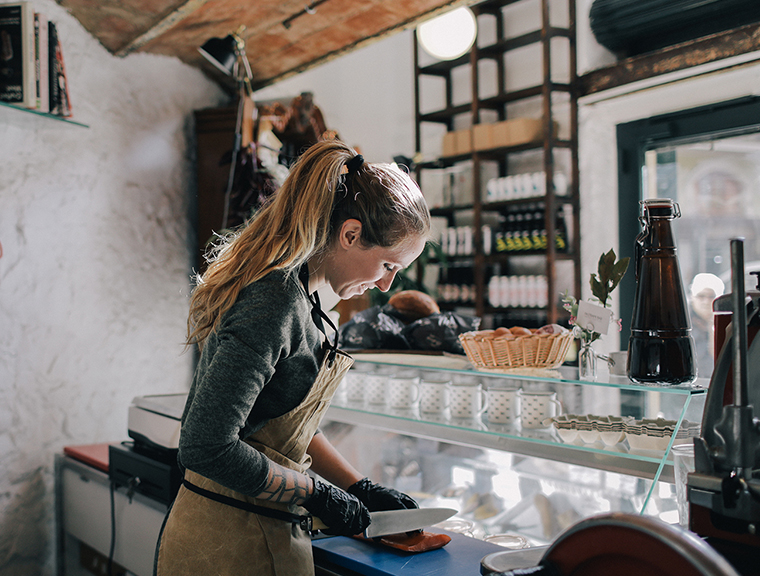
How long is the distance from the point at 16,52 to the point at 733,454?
9.48ft

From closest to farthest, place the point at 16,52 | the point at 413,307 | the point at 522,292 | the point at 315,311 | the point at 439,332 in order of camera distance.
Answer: the point at 315,311, the point at 439,332, the point at 413,307, the point at 16,52, the point at 522,292

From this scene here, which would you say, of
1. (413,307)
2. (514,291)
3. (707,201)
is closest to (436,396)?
(413,307)

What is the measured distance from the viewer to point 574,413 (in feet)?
5.52

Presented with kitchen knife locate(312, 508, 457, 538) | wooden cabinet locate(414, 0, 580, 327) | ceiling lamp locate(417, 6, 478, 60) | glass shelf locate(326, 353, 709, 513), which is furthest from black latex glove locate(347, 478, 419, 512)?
ceiling lamp locate(417, 6, 478, 60)

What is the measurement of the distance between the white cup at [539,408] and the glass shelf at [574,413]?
0.02 m

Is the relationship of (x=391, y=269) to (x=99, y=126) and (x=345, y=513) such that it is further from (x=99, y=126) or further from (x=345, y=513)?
(x=99, y=126)

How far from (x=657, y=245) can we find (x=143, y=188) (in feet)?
9.46

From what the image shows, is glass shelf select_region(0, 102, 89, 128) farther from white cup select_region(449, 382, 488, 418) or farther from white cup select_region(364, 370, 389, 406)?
white cup select_region(449, 382, 488, 418)

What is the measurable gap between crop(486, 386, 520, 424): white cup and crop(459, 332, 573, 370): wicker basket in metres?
0.07

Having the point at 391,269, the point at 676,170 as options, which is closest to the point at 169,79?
the point at 391,269

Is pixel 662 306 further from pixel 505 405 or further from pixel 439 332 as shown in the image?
pixel 439 332

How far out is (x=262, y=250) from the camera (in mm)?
1227

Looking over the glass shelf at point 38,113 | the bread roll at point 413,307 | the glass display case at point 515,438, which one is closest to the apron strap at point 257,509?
the glass display case at point 515,438

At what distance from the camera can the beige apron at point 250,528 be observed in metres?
1.31
